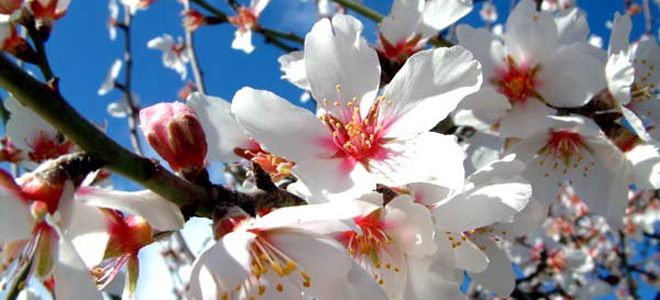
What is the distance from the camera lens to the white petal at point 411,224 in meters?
0.91

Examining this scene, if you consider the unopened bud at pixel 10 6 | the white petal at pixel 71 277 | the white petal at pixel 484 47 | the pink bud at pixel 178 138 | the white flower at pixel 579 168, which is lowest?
the white flower at pixel 579 168

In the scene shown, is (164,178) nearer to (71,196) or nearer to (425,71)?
(71,196)

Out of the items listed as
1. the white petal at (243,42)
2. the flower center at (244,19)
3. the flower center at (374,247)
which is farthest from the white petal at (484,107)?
the flower center at (244,19)

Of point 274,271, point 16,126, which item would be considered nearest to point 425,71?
point 274,271

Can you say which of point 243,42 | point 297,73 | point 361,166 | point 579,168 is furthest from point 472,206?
point 243,42

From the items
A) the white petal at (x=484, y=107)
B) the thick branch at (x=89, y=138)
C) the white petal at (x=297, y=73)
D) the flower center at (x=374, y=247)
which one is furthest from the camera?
the white petal at (x=297, y=73)

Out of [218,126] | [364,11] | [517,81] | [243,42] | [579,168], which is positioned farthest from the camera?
[243,42]

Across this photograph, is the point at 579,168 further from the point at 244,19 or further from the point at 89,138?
the point at 244,19

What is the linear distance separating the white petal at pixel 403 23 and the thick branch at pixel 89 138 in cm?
86

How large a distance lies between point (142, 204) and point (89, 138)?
0.14m

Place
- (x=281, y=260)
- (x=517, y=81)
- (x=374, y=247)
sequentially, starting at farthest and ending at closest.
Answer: (x=517, y=81)
(x=374, y=247)
(x=281, y=260)

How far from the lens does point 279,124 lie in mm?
1015

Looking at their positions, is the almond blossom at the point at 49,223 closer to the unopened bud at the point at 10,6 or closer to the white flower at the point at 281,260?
the white flower at the point at 281,260

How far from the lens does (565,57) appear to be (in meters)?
1.42
